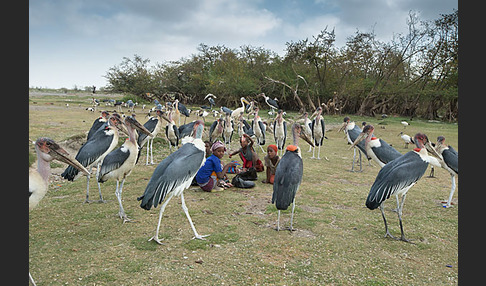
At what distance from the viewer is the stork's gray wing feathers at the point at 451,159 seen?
21.3 feet

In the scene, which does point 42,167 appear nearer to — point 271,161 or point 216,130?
point 271,161

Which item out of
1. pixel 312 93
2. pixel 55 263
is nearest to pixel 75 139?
pixel 55 263

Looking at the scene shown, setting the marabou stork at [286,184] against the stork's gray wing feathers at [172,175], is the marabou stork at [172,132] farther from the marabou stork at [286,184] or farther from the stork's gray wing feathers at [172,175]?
the marabou stork at [286,184]

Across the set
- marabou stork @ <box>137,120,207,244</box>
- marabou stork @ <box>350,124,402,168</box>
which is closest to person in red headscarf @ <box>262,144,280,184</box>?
marabou stork @ <box>350,124,402,168</box>

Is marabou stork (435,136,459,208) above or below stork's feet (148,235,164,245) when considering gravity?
above

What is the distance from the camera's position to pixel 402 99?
102ft

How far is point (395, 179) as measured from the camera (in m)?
4.64

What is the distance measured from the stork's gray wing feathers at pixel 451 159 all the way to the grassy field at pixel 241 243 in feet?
2.72

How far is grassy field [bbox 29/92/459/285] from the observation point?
11.9 feet

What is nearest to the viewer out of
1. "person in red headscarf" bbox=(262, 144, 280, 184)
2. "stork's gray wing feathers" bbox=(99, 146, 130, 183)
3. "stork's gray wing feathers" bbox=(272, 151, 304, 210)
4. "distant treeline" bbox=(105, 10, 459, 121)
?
"stork's gray wing feathers" bbox=(272, 151, 304, 210)

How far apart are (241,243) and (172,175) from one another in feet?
4.28

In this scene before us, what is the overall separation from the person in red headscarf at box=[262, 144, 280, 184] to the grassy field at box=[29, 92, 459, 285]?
1.49 feet

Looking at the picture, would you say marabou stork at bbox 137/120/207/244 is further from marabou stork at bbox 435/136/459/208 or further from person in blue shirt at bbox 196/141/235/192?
marabou stork at bbox 435/136/459/208

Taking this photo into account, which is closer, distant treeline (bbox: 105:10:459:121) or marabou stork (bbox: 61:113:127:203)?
marabou stork (bbox: 61:113:127:203)
